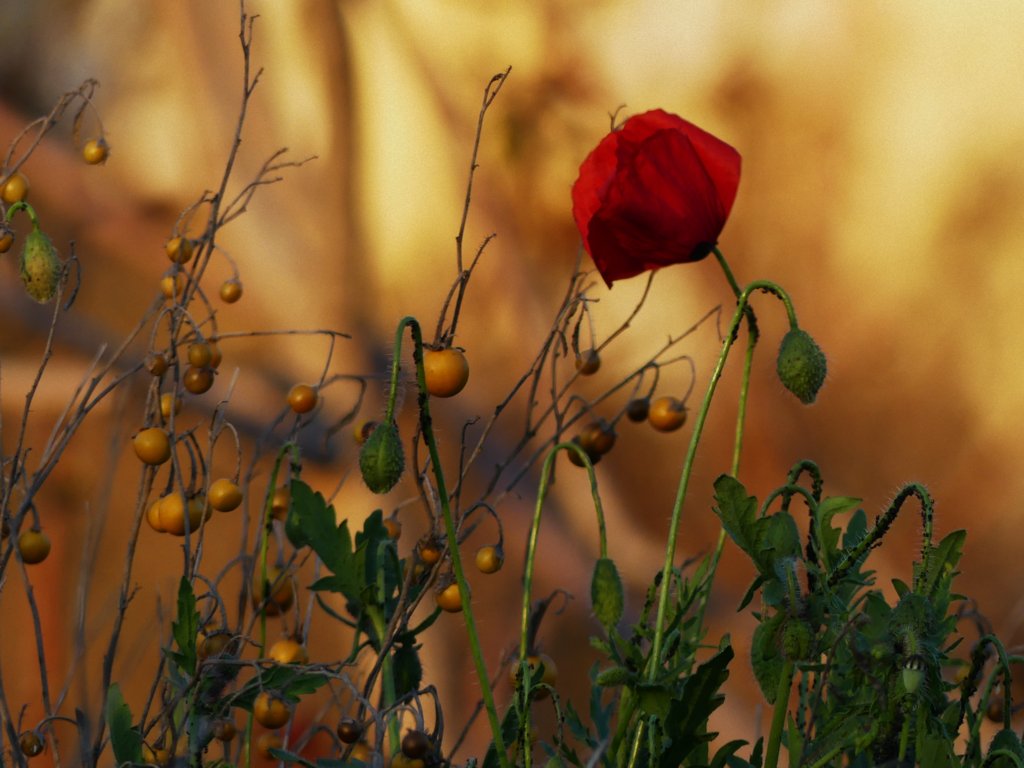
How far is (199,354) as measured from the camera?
2.66 feet

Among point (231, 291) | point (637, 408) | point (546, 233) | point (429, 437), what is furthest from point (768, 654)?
point (546, 233)

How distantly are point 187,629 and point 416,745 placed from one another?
12 centimetres

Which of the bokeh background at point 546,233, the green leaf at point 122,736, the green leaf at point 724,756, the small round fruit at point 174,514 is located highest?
the bokeh background at point 546,233

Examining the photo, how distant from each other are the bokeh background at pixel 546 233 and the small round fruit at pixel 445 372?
0.78m

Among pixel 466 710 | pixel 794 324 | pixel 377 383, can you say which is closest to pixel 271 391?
pixel 377 383

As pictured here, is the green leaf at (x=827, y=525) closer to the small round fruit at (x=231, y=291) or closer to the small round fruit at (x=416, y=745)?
the small round fruit at (x=416, y=745)

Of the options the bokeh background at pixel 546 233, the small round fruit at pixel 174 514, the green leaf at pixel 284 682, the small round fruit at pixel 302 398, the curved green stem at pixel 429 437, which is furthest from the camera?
the bokeh background at pixel 546 233

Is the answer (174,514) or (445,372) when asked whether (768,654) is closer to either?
(445,372)

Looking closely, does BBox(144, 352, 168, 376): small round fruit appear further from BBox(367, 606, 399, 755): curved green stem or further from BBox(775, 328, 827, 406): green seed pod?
BBox(775, 328, 827, 406): green seed pod

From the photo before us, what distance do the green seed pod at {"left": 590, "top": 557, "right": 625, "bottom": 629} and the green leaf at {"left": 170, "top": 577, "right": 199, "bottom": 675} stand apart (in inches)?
7.2

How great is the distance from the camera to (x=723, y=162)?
647mm

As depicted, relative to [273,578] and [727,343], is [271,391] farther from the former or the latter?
[727,343]

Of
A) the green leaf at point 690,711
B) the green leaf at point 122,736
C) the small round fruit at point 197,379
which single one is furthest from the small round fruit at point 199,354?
the green leaf at point 690,711

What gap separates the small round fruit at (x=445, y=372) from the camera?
23.3 inches
